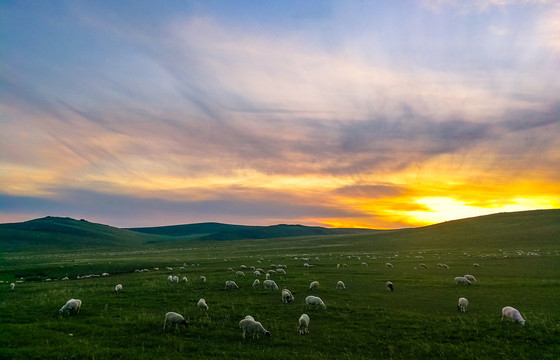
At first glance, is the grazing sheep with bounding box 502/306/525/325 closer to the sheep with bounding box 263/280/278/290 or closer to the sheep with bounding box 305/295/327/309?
the sheep with bounding box 305/295/327/309

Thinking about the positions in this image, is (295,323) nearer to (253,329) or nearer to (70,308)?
(253,329)

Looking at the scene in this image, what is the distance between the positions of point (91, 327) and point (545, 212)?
503ft

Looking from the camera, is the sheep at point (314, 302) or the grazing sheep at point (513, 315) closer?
the grazing sheep at point (513, 315)

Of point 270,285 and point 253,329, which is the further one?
point 270,285

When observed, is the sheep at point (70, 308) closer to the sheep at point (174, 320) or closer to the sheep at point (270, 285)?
the sheep at point (174, 320)

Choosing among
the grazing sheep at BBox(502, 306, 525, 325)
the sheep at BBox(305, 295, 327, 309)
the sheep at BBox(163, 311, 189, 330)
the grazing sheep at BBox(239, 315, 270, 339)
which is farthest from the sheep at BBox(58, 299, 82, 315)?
the grazing sheep at BBox(502, 306, 525, 325)

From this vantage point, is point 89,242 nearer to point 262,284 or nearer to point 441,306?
point 262,284

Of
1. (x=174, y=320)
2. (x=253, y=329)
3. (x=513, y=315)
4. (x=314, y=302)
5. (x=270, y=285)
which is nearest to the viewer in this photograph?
(x=253, y=329)

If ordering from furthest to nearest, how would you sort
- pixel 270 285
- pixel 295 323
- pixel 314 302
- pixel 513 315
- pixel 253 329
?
pixel 270 285, pixel 314 302, pixel 295 323, pixel 513 315, pixel 253 329

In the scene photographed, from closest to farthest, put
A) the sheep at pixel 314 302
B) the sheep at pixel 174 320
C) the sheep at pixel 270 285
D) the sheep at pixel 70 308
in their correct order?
the sheep at pixel 174 320, the sheep at pixel 70 308, the sheep at pixel 314 302, the sheep at pixel 270 285

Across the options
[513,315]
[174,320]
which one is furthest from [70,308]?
[513,315]

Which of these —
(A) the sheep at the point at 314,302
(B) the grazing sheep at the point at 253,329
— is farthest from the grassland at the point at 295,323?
(A) the sheep at the point at 314,302

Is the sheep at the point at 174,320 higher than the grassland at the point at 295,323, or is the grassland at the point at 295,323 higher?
the sheep at the point at 174,320

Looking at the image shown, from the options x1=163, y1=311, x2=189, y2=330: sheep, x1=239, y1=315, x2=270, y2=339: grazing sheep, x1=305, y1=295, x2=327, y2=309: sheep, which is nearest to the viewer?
x1=239, y1=315, x2=270, y2=339: grazing sheep
